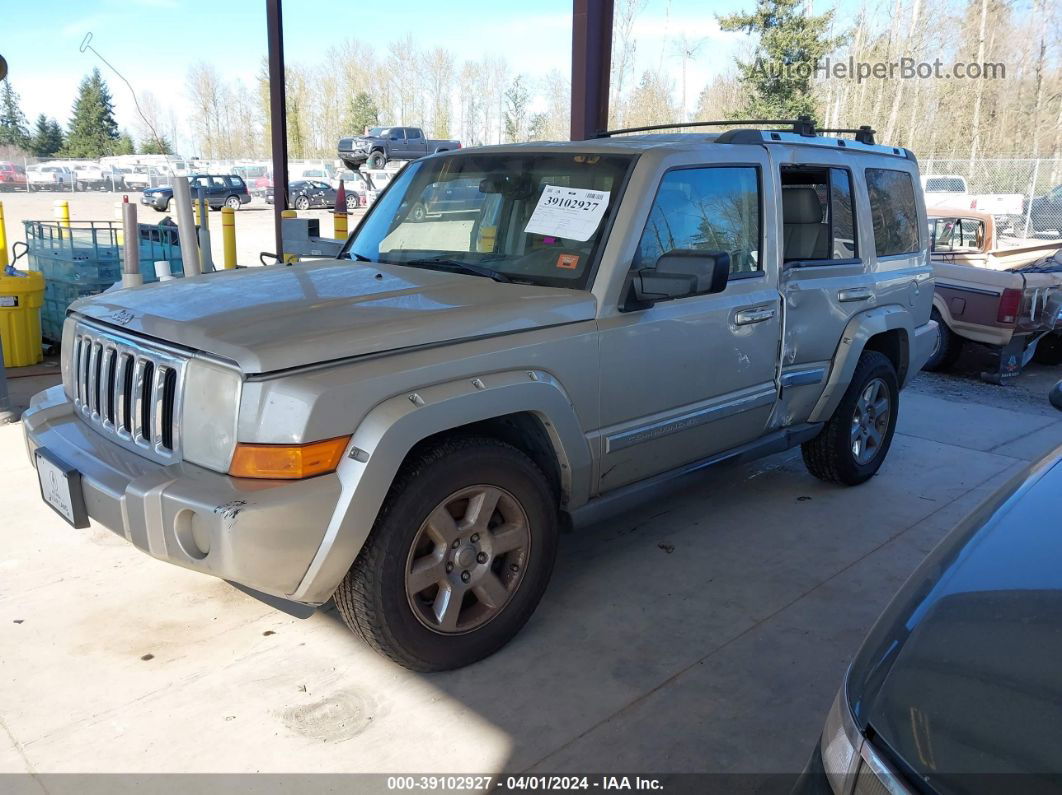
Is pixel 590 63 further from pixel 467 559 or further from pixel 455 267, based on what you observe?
pixel 467 559

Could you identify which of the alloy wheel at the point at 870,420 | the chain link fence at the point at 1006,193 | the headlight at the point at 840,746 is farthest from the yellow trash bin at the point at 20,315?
the chain link fence at the point at 1006,193

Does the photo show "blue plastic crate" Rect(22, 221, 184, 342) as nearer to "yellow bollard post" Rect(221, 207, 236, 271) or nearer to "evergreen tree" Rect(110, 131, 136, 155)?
"yellow bollard post" Rect(221, 207, 236, 271)

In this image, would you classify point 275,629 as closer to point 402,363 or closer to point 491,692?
point 491,692

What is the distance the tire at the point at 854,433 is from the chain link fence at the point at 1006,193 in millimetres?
19993

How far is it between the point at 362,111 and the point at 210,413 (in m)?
81.0

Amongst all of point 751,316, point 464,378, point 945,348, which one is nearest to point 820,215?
point 751,316

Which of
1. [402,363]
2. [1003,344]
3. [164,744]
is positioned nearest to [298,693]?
[164,744]

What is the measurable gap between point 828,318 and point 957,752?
3.41 m

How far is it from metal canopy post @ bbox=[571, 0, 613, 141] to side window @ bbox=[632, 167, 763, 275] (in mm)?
3345

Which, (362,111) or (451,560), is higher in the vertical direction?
(362,111)

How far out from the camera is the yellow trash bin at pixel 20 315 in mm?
7230

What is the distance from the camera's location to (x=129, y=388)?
2984mm

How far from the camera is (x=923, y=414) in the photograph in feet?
23.4

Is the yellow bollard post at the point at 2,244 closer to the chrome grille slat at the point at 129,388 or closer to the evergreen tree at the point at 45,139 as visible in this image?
the chrome grille slat at the point at 129,388
